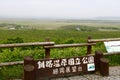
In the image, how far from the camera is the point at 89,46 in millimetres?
6477

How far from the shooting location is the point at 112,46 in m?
6.65

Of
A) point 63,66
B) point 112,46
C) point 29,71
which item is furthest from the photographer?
point 112,46

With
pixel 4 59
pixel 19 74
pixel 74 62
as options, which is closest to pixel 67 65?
pixel 74 62

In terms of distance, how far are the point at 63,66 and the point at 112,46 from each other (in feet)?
6.55

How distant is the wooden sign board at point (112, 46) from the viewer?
21.6ft

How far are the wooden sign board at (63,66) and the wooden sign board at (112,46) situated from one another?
1.11 m

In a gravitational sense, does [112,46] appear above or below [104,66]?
above

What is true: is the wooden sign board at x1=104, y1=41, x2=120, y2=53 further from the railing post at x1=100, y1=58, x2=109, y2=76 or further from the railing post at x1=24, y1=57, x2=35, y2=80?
the railing post at x1=24, y1=57, x2=35, y2=80

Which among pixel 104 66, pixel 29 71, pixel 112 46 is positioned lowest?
pixel 104 66

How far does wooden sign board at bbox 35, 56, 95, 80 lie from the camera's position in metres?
5.10

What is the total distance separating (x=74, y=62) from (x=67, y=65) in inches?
7.5

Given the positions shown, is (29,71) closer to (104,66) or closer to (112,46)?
(104,66)

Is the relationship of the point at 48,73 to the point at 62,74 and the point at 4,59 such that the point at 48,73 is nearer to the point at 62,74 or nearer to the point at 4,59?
the point at 62,74

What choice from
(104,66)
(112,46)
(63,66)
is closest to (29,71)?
(63,66)
